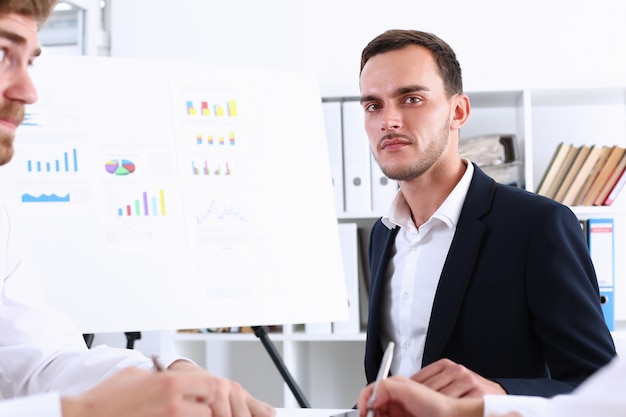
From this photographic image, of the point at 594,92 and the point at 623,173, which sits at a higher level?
the point at 594,92

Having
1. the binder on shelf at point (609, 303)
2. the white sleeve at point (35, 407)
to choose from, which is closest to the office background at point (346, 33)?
the binder on shelf at point (609, 303)

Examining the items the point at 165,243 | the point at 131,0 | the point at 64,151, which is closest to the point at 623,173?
the point at 165,243

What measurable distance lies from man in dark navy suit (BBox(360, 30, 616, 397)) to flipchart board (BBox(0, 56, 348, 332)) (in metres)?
0.34

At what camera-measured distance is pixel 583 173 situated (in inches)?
108

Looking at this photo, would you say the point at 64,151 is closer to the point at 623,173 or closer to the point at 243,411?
the point at 243,411

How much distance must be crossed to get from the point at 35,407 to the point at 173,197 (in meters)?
1.42

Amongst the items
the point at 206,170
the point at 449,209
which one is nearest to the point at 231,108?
the point at 206,170

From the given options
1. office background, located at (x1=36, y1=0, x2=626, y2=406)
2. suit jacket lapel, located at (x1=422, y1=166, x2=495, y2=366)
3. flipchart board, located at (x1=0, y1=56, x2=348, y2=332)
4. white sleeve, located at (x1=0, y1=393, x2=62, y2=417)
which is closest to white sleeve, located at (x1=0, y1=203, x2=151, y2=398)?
white sleeve, located at (x1=0, y1=393, x2=62, y2=417)

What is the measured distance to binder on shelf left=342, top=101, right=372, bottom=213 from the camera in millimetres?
2789

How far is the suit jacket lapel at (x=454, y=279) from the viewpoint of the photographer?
166 cm

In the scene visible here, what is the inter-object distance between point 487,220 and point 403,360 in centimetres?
42

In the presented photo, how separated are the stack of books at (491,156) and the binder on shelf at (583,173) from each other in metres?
0.19

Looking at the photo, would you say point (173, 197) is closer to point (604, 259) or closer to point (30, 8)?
point (30, 8)

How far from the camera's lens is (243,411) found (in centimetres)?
103
